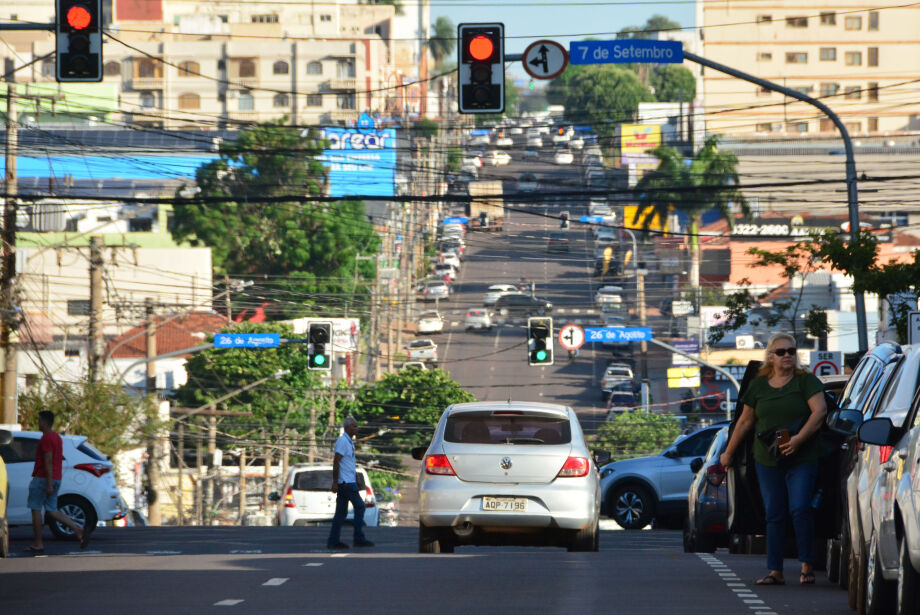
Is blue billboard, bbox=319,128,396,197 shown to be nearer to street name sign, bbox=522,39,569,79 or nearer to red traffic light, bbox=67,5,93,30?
street name sign, bbox=522,39,569,79

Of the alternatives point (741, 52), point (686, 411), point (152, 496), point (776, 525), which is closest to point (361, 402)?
point (686, 411)

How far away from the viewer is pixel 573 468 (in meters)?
15.9

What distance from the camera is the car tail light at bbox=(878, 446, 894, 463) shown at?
29.2 ft

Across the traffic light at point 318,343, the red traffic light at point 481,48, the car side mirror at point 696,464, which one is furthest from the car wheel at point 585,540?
the traffic light at point 318,343

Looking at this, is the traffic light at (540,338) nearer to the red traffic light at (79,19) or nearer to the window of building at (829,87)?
the red traffic light at (79,19)

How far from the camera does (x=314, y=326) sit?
37812 millimetres

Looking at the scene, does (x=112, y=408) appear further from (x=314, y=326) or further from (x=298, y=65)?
(x=298, y=65)

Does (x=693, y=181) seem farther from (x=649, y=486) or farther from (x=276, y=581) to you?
(x=276, y=581)

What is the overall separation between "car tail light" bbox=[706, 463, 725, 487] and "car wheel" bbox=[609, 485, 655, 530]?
7.86m

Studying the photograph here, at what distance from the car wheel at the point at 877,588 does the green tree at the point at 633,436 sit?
55580 mm

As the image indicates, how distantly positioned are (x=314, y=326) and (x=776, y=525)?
2675cm

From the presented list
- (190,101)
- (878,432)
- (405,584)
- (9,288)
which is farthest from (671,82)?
(878,432)

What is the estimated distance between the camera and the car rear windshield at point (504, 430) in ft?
52.4

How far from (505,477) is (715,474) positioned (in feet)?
10.0
